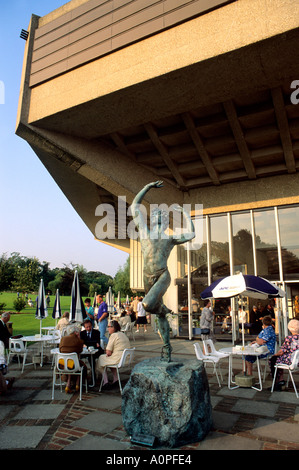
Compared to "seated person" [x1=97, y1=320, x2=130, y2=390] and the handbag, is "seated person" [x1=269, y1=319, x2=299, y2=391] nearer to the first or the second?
"seated person" [x1=97, y1=320, x2=130, y2=390]

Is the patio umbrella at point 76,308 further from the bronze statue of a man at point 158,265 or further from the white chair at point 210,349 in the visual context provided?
the bronze statue of a man at point 158,265

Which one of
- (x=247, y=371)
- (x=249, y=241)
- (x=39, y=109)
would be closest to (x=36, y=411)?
(x=247, y=371)

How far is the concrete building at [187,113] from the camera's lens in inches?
348

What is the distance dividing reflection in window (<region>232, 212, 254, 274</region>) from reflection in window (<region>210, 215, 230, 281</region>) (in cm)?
42

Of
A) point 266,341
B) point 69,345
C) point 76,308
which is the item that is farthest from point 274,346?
point 76,308

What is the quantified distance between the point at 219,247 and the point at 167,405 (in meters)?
12.3

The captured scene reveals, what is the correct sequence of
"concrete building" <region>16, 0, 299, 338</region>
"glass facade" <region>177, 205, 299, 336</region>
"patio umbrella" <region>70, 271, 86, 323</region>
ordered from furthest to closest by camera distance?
"glass facade" <region>177, 205, 299, 336</region> < "concrete building" <region>16, 0, 299, 338</region> < "patio umbrella" <region>70, 271, 86, 323</region>

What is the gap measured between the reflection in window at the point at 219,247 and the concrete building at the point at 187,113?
0.05m

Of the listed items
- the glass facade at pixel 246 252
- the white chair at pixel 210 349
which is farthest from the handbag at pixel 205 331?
the glass facade at pixel 246 252

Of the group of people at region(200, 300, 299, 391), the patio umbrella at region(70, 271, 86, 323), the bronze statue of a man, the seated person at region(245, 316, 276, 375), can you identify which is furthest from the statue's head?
the patio umbrella at region(70, 271, 86, 323)

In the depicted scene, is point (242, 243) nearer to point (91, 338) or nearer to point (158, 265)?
point (91, 338)

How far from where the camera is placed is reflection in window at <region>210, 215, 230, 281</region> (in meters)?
15.3
